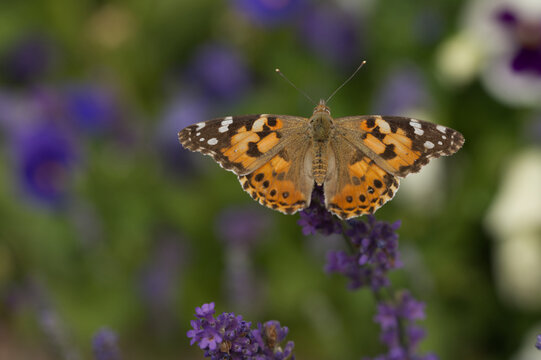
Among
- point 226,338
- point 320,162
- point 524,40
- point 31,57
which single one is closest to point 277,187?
point 320,162

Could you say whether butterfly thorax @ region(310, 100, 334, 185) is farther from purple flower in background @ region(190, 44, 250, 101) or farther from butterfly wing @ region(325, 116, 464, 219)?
purple flower in background @ region(190, 44, 250, 101)

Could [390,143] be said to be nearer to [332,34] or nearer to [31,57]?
[332,34]

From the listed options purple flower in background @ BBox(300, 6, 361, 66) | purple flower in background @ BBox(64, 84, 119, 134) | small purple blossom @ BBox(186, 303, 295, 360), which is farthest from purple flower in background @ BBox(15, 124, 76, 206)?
small purple blossom @ BBox(186, 303, 295, 360)

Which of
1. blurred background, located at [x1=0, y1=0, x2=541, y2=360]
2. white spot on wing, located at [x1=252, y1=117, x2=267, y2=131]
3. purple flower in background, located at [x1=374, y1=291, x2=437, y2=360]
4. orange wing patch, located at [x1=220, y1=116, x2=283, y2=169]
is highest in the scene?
blurred background, located at [x1=0, y1=0, x2=541, y2=360]

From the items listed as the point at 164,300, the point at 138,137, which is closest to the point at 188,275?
the point at 164,300

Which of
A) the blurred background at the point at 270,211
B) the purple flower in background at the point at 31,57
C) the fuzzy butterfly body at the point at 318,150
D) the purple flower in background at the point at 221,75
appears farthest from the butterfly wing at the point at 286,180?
the purple flower in background at the point at 31,57

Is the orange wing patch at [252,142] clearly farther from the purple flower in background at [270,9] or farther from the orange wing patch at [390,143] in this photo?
the purple flower in background at [270,9]
